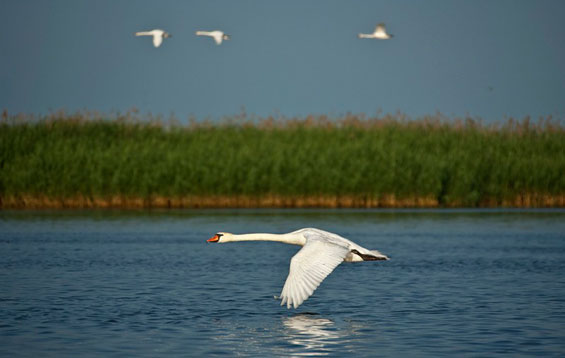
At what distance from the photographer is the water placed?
1096cm

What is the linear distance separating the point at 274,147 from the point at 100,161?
18.1 ft

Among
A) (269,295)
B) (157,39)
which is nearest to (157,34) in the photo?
(157,39)

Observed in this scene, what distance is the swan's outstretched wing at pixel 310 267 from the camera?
35.1 ft

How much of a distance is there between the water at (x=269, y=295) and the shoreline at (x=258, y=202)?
3.17 meters

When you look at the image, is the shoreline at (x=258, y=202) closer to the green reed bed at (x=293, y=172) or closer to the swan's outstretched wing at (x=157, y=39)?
the green reed bed at (x=293, y=172)

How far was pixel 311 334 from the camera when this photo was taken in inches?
449

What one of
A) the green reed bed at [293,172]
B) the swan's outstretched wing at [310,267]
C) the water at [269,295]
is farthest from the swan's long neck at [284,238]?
the green reed bed at [293,172]

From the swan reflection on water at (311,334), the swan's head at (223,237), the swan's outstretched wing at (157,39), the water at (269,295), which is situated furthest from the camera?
the swan's outstretched wing at (157,39)

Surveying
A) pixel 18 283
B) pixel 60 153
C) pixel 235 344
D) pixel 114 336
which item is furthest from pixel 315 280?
pixel 60 153

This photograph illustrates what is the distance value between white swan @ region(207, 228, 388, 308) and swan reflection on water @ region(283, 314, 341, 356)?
0.37 meters

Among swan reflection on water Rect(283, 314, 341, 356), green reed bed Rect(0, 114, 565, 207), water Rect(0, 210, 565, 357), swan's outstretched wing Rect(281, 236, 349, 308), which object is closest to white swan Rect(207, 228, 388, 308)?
swan's outstretched wing Rect(281, 236, 349, 308)

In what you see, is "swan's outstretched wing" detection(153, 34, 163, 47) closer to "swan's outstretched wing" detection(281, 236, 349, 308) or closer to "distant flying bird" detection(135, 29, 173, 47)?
"distant flying bird" detection(135, 29, 173, 47)

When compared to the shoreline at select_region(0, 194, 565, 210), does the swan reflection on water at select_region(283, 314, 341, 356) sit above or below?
below

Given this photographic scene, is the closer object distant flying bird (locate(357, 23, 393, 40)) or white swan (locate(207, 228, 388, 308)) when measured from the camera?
white swan (locate(207, 228, 388, 308))
